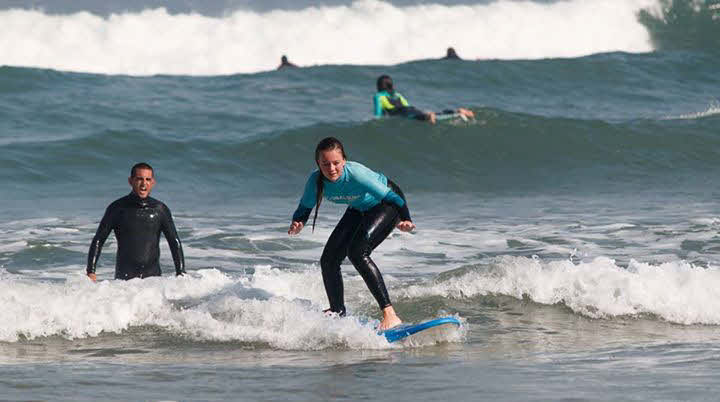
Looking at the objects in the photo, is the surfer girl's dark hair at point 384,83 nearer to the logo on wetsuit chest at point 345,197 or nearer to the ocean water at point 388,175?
the ocean water at point 388,175

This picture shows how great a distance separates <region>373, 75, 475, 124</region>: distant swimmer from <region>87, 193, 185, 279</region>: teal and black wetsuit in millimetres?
11677

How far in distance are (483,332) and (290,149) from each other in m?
12.6

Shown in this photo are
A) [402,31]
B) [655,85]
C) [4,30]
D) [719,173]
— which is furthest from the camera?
[402,31]

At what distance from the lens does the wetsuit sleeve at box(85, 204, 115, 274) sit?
8.22 m

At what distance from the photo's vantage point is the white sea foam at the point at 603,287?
853cm

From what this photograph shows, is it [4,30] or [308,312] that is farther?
[4,30]

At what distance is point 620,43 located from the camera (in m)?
39.6

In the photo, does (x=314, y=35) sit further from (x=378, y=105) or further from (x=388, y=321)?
(x=388, y=321)

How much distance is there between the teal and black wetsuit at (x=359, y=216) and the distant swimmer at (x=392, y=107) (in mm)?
12618

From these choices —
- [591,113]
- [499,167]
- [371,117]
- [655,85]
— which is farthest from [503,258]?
[655,85]

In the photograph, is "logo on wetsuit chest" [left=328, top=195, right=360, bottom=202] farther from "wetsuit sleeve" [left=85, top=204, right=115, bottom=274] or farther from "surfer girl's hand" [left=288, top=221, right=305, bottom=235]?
"wetsuit sleeve" [left=85, top=204, right=115, bottom=274]

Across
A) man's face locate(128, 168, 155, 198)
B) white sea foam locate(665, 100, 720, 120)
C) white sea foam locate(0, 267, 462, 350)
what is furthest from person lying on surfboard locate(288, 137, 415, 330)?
white sea foam locate(665, 100, 720, 120)

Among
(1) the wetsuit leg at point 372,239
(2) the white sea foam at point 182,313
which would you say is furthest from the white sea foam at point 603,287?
(1) the wetsuit leg at point 372,239

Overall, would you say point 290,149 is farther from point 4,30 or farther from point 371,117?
point 4,30
